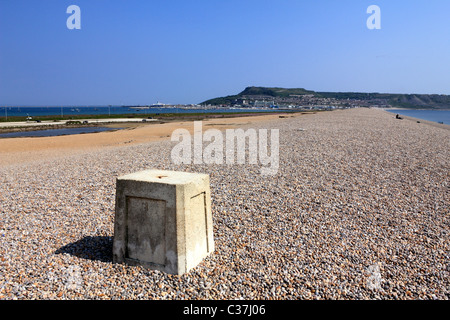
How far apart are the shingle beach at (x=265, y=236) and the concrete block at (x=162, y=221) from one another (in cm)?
18

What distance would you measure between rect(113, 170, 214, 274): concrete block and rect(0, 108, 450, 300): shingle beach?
18cm

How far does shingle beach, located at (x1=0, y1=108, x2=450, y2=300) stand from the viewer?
13.6 feet

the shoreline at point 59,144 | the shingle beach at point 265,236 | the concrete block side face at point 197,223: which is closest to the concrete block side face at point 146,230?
the shingle beach at point 265,236

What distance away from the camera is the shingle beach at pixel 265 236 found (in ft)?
13.6

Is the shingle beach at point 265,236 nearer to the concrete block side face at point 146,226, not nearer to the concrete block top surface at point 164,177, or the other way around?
the concrete block side face at point 146,226

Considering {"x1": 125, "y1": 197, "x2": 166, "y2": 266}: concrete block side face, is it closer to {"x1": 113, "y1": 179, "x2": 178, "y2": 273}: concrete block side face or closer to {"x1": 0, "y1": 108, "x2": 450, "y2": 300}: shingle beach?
{"x1": 113, "y1": 179, "x2": 178, "y2": 273}: concrete block side face

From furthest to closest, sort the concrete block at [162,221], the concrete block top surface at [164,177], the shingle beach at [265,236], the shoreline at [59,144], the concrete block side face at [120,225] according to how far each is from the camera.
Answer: the shoreline at [59,144] < the concrete block side face at [120,225] < the concrete block top surface at [164,177] < the concrete block at [162,221] < the shingle beach at [265,236]

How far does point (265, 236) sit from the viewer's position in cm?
555

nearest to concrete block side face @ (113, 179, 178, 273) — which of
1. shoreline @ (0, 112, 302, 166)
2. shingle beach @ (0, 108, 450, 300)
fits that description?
shingle beach @ (0, 108, 450, 300)

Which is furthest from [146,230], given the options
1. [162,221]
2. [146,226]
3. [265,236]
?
[265,236]

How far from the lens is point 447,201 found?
25.0ft

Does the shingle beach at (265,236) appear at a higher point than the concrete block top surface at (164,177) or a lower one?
lower
